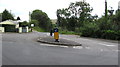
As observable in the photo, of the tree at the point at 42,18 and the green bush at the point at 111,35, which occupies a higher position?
the tree at the point at 42,18

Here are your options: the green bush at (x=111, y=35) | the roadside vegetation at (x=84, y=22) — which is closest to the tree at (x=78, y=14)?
the roadside vegetation at (x=84, y=22)

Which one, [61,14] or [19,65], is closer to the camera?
[19,65]

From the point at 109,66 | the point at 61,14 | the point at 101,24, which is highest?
the point at 61,14

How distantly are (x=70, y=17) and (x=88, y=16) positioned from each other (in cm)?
516

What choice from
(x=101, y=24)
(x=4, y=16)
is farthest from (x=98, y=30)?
(x=4, y=16)

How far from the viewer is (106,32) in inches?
969

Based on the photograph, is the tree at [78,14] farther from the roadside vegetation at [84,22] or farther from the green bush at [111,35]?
the green bush at [111,35]

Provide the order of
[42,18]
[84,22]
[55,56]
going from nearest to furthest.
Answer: [55,56] → [84,22] → [42,18]

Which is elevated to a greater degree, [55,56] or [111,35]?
[111,35]

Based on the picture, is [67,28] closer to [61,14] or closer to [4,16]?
[61,14]

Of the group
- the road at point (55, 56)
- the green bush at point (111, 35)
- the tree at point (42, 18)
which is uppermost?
the tree at point (42, 18)

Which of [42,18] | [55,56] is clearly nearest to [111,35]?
[55,56]

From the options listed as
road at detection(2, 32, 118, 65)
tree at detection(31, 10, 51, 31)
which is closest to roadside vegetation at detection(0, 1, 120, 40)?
tree at detection(31, 10, 51, 31)

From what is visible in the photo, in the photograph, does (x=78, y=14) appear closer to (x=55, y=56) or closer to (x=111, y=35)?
(x=111, y=35)
